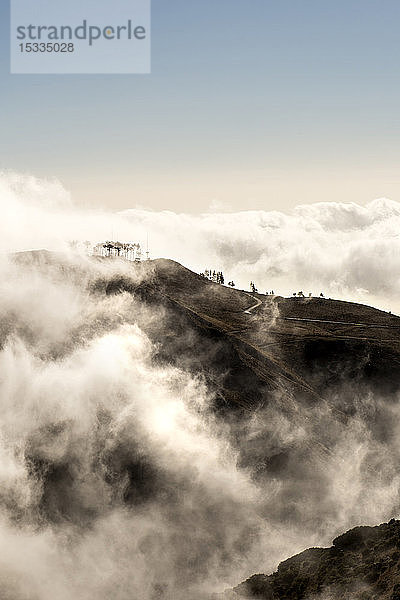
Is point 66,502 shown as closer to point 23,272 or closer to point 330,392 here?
point 23,272

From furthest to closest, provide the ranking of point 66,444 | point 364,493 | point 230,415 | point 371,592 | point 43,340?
1. point 43,340
2. point 230,415
3. point 364,493
4. point 66,444
5. point 371,592

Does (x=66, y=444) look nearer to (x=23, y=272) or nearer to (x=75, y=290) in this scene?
(x=75, y=290)

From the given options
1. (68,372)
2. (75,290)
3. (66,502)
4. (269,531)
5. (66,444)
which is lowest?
(269,531)

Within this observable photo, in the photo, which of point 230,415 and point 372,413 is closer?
point 230,415

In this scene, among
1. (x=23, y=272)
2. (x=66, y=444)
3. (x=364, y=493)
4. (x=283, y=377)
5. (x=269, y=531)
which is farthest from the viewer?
(x=23, y=272)

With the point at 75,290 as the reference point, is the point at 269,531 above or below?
below

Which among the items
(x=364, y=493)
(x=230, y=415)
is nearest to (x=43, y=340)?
(x=230, y=415)
